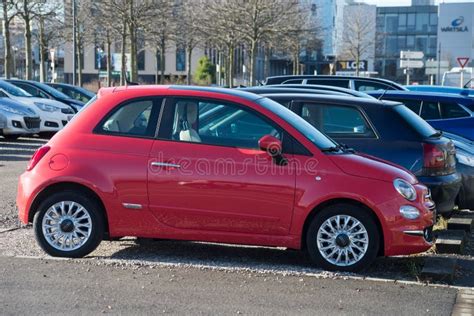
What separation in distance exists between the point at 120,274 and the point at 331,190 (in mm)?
1961

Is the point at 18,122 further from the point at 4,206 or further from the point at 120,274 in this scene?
the point at 120,274

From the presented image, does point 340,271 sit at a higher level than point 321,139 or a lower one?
lower

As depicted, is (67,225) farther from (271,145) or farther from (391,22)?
(391,22)

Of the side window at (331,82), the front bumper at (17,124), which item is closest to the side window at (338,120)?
the side window at (331,82)

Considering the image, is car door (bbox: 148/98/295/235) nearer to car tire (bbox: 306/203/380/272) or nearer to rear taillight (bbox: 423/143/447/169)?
car tire (bbox: 306/203/380/272)

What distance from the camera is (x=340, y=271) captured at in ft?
21.6

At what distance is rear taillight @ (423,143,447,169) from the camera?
7.95m

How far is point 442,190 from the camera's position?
7.95 m

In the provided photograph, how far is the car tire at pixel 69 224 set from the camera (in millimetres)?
6773

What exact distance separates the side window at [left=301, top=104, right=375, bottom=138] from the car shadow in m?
1.50

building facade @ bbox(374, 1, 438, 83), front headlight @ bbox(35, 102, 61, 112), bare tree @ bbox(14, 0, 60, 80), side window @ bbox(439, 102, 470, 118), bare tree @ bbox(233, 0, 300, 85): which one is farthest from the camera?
building facade @ bbox(374, 1, 438, 83)

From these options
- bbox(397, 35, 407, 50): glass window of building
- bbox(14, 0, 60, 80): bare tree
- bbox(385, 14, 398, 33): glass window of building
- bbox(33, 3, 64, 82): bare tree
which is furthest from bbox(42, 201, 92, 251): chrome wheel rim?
bbox(385, 14, 398, 33): glass window of building

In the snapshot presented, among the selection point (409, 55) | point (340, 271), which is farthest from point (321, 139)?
point (409, 55)

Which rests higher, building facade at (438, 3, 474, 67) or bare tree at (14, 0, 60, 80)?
building facade at (438, 3, 474, 67)
